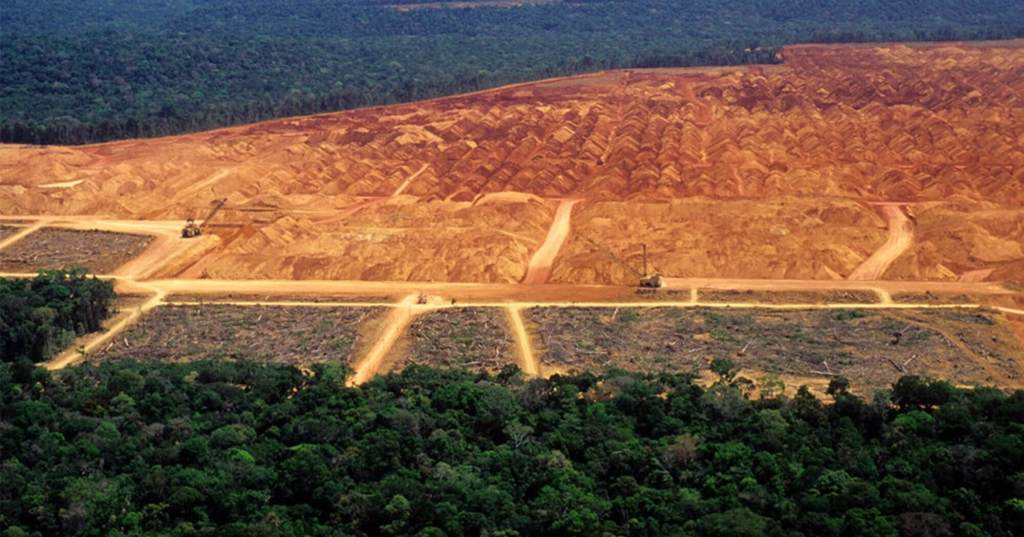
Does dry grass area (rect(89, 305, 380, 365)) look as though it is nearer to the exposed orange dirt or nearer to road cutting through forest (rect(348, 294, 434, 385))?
road cutting through forest (rect(348, 294, 434, 385))

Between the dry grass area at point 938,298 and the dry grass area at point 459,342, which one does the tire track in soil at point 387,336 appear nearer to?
the dry grass area at point 459,342

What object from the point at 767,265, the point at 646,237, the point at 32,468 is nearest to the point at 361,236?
the point at 646,237

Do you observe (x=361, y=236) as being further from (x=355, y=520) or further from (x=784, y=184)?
(x=355, y=520)

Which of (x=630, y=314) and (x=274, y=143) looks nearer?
(x=630, y=314)

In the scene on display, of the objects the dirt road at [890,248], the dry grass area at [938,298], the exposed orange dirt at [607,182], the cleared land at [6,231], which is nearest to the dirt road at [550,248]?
the exposed orange dirt at [607,182]

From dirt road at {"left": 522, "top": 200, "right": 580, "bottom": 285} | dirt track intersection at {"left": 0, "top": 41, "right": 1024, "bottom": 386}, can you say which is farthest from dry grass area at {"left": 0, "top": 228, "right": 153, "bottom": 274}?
dirt road at {"left": 522, "top": 200, "right": 580, "bottom": 285}

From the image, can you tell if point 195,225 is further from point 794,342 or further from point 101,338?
point 794,342
